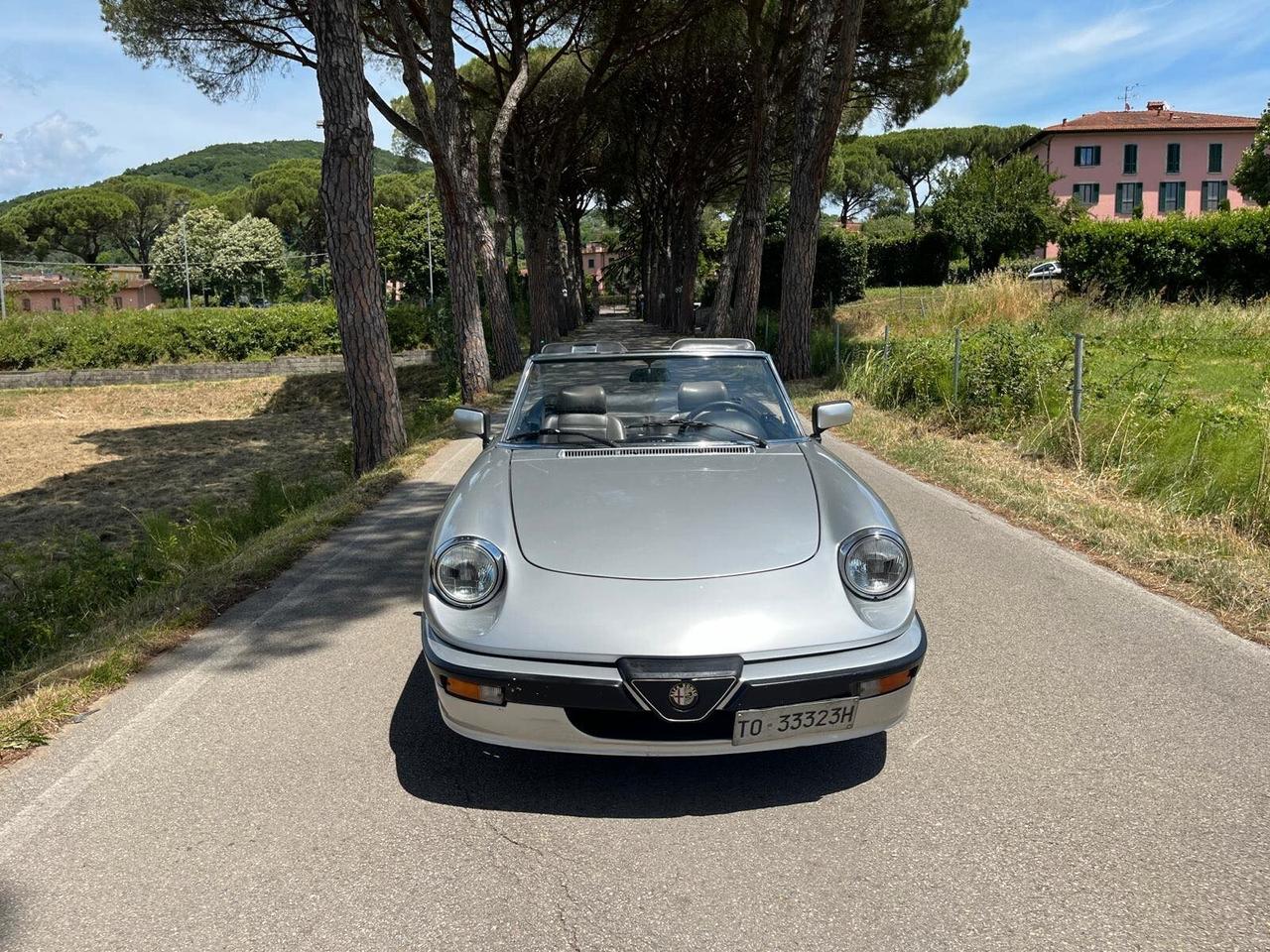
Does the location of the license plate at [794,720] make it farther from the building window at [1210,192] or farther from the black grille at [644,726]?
the building window at [1210,192]

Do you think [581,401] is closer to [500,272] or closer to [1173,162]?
[500,272]

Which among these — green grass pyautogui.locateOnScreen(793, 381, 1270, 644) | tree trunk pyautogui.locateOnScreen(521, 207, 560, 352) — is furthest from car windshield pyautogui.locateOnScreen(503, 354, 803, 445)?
tree trunk pyautogui.locateOnScreen(521, 207, 560, 352)

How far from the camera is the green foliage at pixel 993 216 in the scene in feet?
129

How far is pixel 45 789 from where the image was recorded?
127 inches

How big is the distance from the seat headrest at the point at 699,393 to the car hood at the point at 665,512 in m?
0.52

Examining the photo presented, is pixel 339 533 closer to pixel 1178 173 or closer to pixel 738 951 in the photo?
pixel 738 951

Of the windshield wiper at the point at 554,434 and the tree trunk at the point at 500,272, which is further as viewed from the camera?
the tree trunk at the point at 500,272

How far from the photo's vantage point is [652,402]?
4652mm

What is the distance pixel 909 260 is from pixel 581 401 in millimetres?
43223

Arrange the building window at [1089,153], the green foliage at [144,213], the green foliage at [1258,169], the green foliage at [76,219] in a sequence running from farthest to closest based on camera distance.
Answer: the green foliage at [144,213] < the green foliage at [76,219] < the building window at [1089,153] < the green foliage at [1258,169]

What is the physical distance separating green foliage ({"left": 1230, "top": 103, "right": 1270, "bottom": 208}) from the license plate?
5276cm

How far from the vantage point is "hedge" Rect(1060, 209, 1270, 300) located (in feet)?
74.4

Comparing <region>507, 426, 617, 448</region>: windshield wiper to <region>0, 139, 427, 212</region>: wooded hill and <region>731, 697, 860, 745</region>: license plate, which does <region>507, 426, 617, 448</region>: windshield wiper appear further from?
<region>0, 139, 427, 212</region>: wooded hill

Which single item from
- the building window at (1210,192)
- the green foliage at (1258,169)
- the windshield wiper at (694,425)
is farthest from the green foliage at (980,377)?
the building window at (1210,192)
